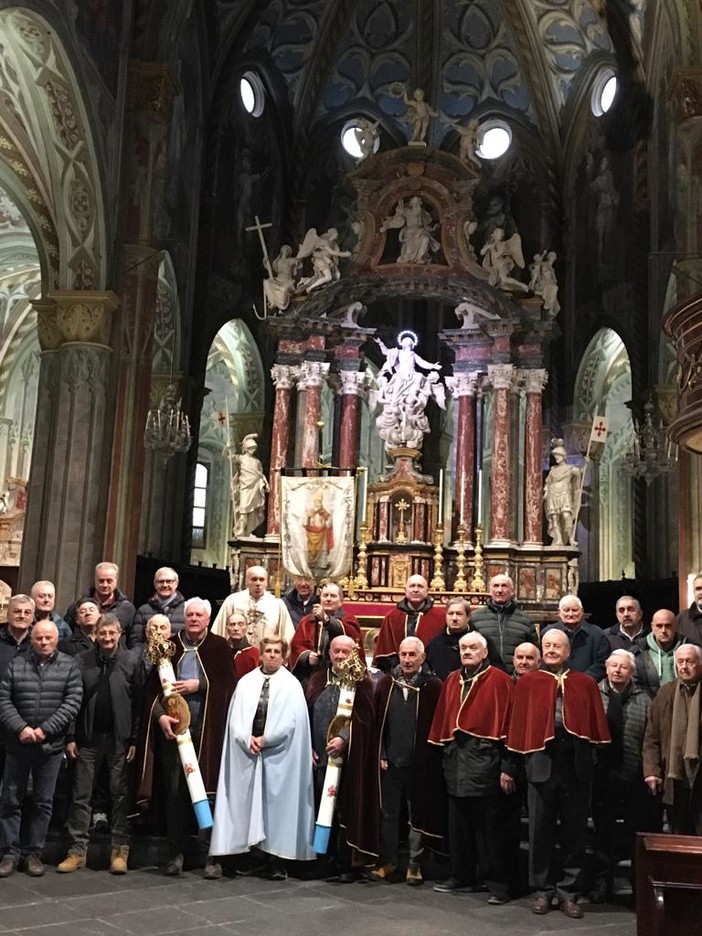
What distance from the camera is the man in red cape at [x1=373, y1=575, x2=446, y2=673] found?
8656 millimetres

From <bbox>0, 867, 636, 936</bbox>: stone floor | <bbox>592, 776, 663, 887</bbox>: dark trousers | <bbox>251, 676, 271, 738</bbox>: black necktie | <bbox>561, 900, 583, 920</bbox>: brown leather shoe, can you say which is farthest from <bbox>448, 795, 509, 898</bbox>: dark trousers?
<bbox>251, 676, 271, 738</bbox>: black necktie

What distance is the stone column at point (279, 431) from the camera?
16750 millimetres

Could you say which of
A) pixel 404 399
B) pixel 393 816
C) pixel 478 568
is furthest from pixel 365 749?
pixel 404 399

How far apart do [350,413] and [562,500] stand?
11.7 feet

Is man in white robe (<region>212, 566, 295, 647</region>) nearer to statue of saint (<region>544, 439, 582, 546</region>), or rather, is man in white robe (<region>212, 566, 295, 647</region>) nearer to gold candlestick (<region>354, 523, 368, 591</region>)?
gold candlestick (<region>354, 523, 368, 591</region>)

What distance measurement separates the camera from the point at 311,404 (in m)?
17.4

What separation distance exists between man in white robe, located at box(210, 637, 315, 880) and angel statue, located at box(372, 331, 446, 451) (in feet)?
32.0

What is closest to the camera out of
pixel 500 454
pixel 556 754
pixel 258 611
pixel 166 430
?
pixel 556 754

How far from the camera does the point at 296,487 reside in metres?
14.9

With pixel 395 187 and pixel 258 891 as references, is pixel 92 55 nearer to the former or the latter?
pixel 395 187

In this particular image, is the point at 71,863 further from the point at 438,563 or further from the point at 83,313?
the point at 438,563

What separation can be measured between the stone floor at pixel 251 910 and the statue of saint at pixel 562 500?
32.9ft

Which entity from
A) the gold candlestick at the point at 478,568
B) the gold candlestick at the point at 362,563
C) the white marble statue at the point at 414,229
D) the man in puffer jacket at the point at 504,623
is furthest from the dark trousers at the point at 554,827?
the white marble statue at the point at 414,229

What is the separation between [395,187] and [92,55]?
219 inches
